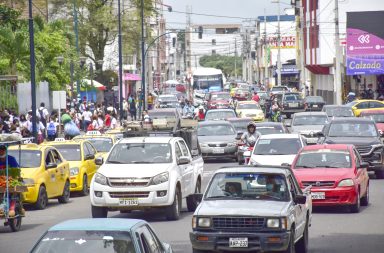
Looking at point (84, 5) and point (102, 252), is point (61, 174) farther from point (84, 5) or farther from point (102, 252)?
point (84, 5)

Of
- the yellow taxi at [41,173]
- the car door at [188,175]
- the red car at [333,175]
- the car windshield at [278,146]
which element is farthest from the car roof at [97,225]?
the car windshield at [278,146]

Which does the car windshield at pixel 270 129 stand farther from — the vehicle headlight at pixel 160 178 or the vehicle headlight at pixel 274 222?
the vehicle headlight at pixel 274 222

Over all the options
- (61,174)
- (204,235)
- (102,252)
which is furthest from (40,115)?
(102,252)

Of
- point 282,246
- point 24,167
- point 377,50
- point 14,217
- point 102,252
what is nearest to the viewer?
point 102,252

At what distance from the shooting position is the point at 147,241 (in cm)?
1173

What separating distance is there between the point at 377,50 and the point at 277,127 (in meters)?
35.9

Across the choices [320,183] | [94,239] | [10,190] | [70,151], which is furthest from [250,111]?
[94,239]

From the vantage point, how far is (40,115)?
48.0m

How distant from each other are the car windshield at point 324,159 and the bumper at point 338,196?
101 centimetres

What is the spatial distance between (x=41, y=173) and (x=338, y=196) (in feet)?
23.8

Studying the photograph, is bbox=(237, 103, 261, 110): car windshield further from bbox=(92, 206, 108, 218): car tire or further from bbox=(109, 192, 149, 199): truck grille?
bbox=(109, 192, 149, 199): truck grille

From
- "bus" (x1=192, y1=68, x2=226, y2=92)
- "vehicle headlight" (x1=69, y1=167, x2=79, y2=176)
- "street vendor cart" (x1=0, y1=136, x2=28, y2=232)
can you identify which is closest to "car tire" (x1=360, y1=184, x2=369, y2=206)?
"street vendor cart" (x1=0, y1=136, x2=28, y2=232)

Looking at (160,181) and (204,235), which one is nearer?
(204,235)

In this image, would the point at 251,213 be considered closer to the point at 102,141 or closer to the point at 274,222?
the point at 274,222
